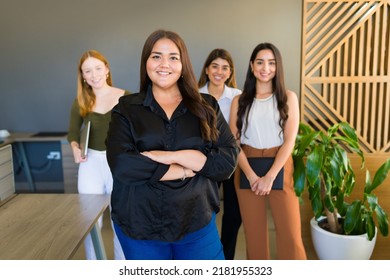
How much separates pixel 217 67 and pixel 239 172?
0.63 meters

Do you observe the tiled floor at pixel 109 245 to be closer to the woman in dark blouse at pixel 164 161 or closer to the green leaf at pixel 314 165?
the green leaf at pixel 314 165

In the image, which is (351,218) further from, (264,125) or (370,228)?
(264,125)

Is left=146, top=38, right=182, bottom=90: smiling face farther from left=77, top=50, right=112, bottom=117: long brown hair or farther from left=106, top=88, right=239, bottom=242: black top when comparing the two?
left=77, top=50, right=112, bottom=117: long brown hair

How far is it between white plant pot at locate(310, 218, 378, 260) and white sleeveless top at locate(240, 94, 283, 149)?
69 centimetres

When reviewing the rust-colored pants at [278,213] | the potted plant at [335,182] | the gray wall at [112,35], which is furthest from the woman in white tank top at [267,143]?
the gray wall at [112,35]

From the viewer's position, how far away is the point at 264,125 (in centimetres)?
189

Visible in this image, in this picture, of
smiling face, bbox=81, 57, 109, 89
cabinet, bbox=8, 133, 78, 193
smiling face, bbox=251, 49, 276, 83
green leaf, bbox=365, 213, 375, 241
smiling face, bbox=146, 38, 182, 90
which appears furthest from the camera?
cabinet, bbox=8, 133, 78, 193

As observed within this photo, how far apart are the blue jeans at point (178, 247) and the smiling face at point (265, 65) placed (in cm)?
84

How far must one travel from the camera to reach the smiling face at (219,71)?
223 centimetres

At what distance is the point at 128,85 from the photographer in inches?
151

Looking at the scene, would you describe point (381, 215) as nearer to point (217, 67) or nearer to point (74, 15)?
point (217, 67)

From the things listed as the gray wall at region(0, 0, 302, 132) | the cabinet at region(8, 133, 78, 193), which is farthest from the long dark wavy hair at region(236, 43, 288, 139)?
the cabinet at region(8, 133, 78, 193)

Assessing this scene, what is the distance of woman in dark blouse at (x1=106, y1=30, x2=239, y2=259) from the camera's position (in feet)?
4.11
